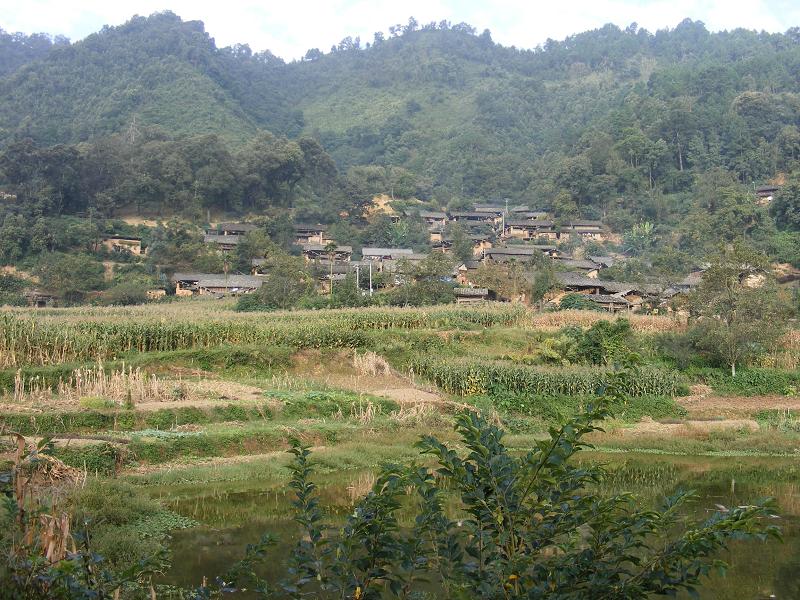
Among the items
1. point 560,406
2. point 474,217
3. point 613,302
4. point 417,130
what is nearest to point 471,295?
point 613,302

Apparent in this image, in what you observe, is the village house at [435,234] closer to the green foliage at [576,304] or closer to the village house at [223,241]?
the village house at [223,241]

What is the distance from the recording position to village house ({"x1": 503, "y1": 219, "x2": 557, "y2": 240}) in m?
70.8

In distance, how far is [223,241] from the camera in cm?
6044

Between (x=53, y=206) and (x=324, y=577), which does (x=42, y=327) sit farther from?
(x=53, y=206)

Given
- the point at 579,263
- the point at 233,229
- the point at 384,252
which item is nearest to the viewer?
the point at 579,263

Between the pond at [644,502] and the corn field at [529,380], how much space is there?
17.7ft

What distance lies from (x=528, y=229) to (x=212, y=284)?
31.9 meters

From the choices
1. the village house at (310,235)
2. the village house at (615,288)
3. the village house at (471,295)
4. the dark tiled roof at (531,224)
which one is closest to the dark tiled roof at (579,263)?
the village house at (615,288)

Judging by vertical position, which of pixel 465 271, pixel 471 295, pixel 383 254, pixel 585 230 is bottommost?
pixel 471 295

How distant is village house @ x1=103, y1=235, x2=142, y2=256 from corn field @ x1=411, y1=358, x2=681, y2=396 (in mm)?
36718

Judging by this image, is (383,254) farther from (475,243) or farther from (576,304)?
(576,304)

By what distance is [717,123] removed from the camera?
81625 mm

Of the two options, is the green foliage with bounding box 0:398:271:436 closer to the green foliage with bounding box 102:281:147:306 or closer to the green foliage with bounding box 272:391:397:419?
the green foliage with bounding box 272:391:397:419

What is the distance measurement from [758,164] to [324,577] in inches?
3116
